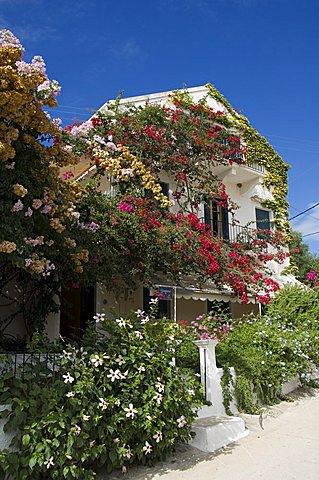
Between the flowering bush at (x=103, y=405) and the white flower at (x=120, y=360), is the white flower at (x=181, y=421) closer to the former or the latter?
the flowering bush at (x=103, y=405)

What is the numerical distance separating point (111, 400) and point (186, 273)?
26.0ft

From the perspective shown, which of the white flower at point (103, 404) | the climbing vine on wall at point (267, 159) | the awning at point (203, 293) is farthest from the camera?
the climbing vine on wall at point (267, 159)

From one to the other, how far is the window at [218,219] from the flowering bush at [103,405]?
39.9 feet

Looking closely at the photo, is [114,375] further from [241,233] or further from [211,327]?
[241,233]

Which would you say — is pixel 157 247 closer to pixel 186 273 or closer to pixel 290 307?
pixel 186 273

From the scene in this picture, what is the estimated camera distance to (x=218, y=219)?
19969mm

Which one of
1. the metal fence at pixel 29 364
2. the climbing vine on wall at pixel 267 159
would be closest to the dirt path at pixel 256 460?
the metal fence at pixel 29 364

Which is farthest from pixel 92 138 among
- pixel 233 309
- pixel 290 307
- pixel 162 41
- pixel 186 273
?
pixel 233 309

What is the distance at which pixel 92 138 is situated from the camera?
421 inches

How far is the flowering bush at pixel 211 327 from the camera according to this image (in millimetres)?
10716

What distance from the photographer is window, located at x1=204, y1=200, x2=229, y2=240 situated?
64.2ft

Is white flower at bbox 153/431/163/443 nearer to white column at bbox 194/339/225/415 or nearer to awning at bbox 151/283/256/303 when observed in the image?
white column at bbox 194/339/225/415

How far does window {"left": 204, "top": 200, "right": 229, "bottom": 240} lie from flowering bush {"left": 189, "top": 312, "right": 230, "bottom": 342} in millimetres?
7697

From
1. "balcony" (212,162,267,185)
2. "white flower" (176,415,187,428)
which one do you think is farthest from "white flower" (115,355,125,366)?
"balcony" (212,162,267,185)
